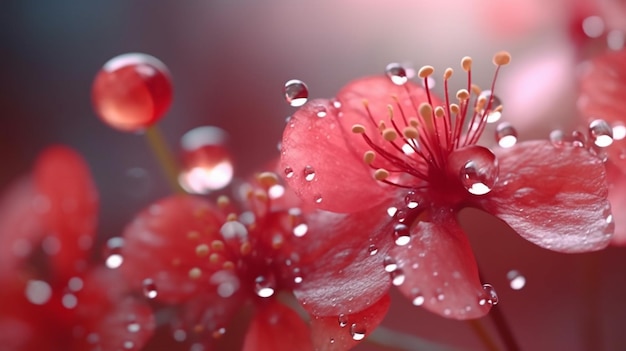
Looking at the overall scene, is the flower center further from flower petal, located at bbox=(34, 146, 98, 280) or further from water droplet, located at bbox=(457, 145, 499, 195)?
flower petal, located at bbox=(34, 146, 98, 280)

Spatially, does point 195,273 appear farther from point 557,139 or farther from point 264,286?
point 557,139

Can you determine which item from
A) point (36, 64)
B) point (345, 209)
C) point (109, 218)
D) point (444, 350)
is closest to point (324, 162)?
point (345, 209)

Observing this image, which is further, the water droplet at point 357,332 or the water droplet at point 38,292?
the water droplet at point 38,292

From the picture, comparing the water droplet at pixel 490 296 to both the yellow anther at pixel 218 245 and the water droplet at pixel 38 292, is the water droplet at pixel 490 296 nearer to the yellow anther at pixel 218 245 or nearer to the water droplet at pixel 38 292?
the yellow anther at pixel 218 245

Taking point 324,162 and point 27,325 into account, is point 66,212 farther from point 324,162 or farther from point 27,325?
point 324,162

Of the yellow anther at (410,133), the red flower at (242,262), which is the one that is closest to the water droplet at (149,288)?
the red flower at (242,262)

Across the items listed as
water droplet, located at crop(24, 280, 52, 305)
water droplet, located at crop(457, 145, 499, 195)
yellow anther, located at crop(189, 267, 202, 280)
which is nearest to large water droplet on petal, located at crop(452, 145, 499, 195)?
water droplet, located at crop(457, 145, 499, 195)

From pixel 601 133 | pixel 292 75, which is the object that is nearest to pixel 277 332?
pixel 601 133
